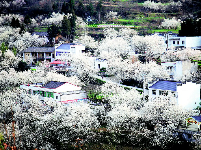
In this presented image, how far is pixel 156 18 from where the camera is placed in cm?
7131

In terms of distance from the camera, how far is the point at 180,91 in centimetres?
3148

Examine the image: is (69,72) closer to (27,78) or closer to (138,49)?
(27,78)

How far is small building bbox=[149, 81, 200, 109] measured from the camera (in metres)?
31.4

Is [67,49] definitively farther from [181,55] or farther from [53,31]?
[181,55]

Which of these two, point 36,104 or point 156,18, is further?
point 156,18

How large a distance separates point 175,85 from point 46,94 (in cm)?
1246

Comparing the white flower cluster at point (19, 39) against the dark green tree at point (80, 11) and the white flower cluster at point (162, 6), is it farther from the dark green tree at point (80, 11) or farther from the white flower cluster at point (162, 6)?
the white flower cluster at point (162, 6)

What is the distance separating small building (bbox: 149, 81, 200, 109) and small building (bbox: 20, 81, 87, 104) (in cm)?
700

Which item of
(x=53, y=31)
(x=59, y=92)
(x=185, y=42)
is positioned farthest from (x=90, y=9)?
(x=59, y=92)

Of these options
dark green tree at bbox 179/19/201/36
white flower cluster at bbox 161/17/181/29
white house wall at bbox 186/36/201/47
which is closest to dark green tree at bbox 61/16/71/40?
white flower cluster at bbox 161/17/181/29

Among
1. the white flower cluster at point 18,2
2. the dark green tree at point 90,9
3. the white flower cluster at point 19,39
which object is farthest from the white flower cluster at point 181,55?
the white flower cluster at point 18,2

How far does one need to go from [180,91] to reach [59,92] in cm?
1129

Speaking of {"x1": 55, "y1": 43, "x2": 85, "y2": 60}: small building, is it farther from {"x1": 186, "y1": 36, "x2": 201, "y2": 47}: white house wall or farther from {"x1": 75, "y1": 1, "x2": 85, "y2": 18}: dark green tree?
{"x1": 75, "y1": 1, "x2": 85, "y2": 18}: dark green tree

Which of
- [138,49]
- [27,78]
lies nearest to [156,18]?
[138,49]
